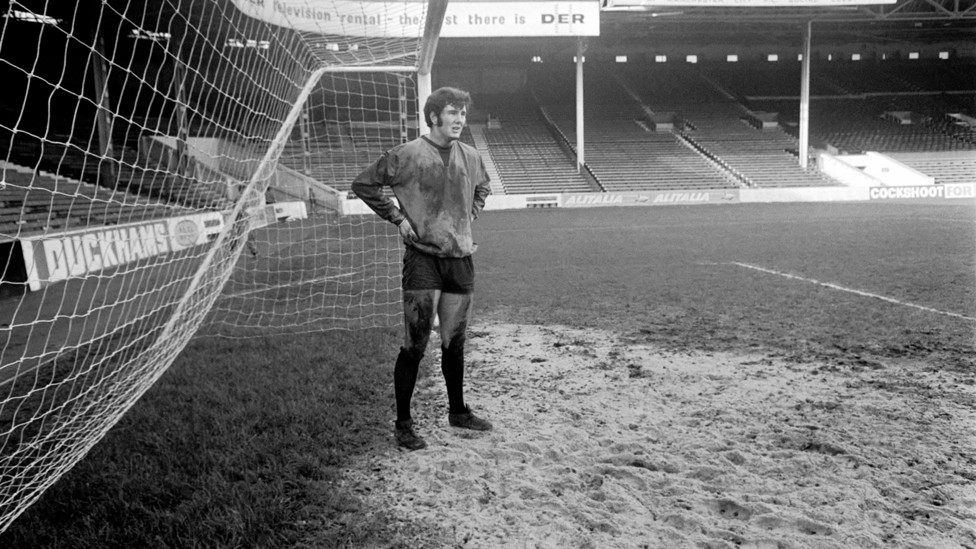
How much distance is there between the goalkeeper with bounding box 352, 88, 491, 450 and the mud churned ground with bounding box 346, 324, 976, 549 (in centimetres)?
58

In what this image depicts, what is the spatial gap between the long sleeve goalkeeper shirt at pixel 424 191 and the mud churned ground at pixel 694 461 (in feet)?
3.90

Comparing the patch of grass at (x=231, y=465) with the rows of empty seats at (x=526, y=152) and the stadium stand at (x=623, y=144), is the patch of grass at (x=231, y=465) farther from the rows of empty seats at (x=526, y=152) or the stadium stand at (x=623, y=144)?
the stadium stand at (x=623, y=144)

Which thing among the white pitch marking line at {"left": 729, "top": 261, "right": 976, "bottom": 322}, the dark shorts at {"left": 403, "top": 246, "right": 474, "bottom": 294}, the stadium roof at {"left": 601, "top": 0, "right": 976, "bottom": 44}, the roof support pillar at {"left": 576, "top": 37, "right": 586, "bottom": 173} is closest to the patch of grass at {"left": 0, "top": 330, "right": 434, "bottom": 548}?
the dark shorts at {"left": 403, "top": 246, "right": 474, "bottom": 294}

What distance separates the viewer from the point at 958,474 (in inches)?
126

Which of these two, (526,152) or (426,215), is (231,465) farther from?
(526,152)

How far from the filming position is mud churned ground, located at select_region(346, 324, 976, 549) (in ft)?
9.15

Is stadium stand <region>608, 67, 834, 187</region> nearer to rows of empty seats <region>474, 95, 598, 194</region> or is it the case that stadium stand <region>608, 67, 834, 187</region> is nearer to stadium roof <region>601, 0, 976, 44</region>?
stadium roof <region>601, 0, 976, 44</region>

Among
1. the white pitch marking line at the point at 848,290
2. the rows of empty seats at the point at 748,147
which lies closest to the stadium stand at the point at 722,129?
the rows of empty seats at the point at 748,147

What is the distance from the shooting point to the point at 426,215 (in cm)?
381

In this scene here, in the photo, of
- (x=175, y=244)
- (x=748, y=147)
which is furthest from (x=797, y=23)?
(x=175, y=244)

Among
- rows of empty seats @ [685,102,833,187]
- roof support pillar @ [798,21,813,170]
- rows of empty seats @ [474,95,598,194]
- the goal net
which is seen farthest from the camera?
roof support pillar @ [798,21,813,170]

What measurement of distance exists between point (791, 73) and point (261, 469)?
151ft

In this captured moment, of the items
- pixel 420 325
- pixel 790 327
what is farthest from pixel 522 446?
pixel 790 327

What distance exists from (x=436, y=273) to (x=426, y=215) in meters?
0.35
